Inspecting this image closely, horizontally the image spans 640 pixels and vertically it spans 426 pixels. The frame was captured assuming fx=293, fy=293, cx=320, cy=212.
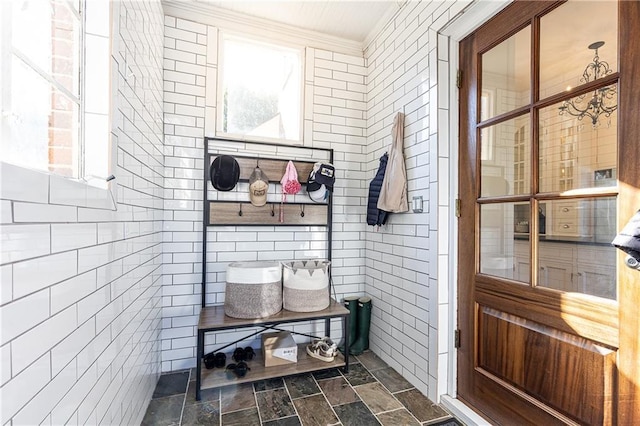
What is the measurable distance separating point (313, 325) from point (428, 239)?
4.28 feet

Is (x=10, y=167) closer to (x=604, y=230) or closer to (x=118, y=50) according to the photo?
(x=118, y=50)

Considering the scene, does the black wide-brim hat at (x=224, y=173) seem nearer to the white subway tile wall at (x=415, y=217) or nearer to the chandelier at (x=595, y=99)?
the white subway tile wall at (x=415, y=217)

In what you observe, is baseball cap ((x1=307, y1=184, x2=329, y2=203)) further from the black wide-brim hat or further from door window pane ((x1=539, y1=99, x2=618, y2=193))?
door window pane ((x1=539, y1=99, x2=618, y2=193))

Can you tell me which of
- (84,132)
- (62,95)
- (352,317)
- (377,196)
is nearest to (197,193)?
(84,132)

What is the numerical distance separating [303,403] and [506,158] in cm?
188

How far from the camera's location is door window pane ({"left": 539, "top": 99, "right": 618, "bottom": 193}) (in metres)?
1.17

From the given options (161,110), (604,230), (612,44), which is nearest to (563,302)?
(604,230)

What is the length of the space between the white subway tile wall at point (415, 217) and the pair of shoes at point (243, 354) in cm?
105

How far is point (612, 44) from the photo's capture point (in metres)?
1.15

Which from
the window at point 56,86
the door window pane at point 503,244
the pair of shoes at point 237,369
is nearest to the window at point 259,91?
the window at point 56,86

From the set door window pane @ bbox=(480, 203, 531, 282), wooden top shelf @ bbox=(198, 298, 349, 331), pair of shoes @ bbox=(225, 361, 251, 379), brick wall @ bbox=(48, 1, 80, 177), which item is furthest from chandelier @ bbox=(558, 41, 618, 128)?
pair of shoes @ bbox=(225, 361, 251, 379)

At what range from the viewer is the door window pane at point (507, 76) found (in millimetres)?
1480

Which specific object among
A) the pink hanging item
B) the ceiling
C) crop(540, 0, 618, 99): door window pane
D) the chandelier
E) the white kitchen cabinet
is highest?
the ceiling

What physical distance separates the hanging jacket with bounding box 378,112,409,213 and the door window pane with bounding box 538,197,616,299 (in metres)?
0.89
